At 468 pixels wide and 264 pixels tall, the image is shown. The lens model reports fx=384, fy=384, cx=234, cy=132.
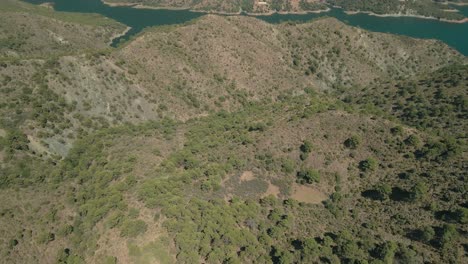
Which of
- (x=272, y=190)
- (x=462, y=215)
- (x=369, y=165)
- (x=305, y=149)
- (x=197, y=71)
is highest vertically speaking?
(x=462, y=215)

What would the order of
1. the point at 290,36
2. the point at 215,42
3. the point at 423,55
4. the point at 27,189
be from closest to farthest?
the point at 27,189 → the point at 215,42 → the point at 290,36 → the point at 423,55

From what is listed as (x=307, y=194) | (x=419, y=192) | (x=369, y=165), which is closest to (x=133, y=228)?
(x=307, y=194)

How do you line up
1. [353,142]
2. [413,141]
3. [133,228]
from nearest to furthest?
1. [133,228]
2. [413,141]
3. [353,142]

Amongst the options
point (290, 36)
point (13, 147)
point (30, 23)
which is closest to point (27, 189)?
point (13, 147)

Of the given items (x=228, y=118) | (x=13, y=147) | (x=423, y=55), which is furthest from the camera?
(x=423, y=55)

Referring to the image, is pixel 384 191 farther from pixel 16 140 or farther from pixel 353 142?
pixel 16 140

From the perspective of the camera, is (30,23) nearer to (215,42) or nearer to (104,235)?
(215,42)

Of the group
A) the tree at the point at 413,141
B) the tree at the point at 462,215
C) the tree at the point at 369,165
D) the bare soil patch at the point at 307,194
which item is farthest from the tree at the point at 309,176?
the tree at the point at 462,215

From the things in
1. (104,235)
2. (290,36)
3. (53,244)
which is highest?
(290,36)

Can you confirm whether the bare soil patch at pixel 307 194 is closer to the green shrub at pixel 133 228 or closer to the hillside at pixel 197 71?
the green shrub at pixel 133 228
